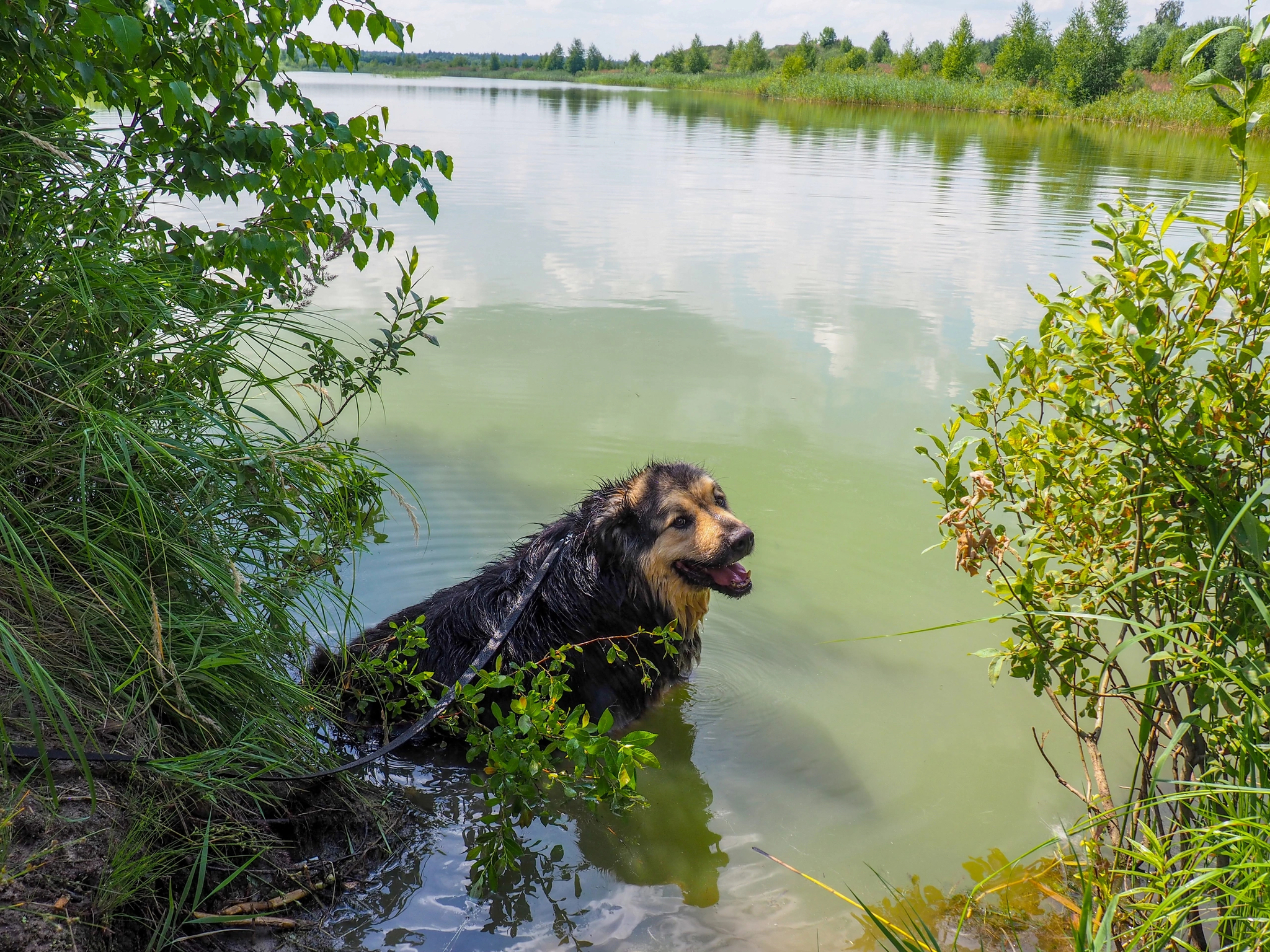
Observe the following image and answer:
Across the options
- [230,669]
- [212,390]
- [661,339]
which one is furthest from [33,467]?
[661,339]

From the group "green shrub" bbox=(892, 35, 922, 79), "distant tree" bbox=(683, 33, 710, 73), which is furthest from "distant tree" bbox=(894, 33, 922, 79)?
"distant tree" bbox=(683, 33, 710, 73)

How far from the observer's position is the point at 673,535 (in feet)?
14.9

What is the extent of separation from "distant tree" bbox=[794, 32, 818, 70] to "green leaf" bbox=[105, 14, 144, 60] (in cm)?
10079

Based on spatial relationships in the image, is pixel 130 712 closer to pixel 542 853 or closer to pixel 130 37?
pixel 542 853

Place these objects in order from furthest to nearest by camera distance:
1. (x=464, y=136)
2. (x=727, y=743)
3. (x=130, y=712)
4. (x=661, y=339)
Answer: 1. (x=464, y=136)
2. (x=661, y=339)
3. (x=727, y=743)
4. (x=130, y=712)


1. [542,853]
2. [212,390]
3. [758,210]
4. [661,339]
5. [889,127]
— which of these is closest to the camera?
[212,390]

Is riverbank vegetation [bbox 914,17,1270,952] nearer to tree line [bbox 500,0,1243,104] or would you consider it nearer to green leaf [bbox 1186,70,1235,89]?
green leaf [bbox 1186,70,1235,89]

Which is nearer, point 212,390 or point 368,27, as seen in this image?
point 212,390

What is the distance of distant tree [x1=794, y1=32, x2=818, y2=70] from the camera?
318ft

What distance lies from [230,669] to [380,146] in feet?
7.91

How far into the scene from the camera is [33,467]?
2.78 metres

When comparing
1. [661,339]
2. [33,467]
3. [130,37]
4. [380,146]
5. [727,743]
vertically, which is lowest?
[727,743]

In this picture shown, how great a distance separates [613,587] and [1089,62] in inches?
2698

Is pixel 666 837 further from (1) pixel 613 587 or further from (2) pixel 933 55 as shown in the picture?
(2) pixel 933 55
